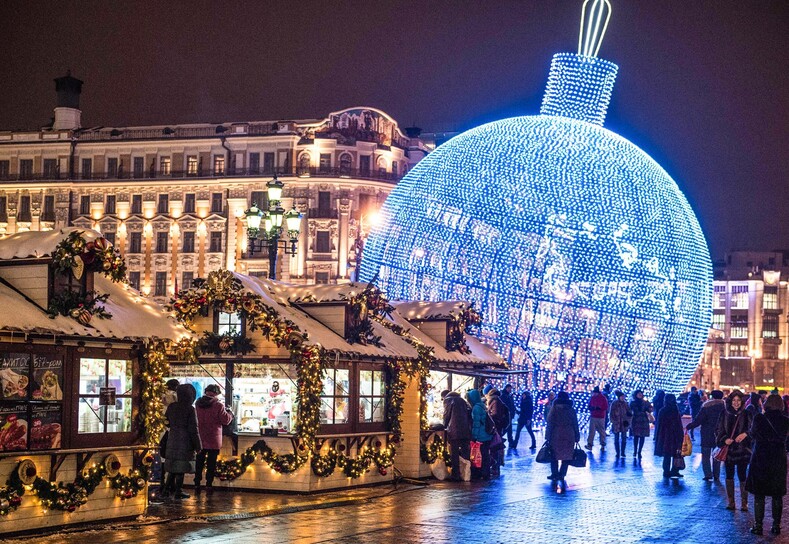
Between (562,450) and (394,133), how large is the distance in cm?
5870

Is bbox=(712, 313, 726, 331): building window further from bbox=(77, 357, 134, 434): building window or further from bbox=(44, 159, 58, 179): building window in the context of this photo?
bbox=(77, 357, 134, 434): building window

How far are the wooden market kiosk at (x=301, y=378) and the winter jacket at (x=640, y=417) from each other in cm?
703

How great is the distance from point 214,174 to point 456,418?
185ft

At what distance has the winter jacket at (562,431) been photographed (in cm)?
1991

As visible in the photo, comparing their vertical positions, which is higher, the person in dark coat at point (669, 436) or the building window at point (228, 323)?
the building window at point (228, 323)

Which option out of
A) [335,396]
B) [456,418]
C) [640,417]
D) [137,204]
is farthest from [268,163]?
[335,396]

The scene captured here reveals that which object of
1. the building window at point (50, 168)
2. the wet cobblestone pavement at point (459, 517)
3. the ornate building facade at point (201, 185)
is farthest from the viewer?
the building window at point (50, 168)

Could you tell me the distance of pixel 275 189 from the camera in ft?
78.9

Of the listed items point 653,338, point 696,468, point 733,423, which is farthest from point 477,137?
point 733,423

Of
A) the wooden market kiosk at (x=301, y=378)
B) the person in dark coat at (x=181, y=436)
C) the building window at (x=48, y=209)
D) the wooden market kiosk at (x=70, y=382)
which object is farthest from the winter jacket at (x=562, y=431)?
the building window at (x=48, y=209)

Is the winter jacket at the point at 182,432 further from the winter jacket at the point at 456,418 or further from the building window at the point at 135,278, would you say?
the building window at the point at 135,278

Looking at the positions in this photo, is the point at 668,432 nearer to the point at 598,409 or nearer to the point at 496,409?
the point at 496,409

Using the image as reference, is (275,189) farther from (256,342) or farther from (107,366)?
(107,366)

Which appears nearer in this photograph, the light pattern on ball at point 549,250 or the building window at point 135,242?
the light pattern on ball at point 549,250
